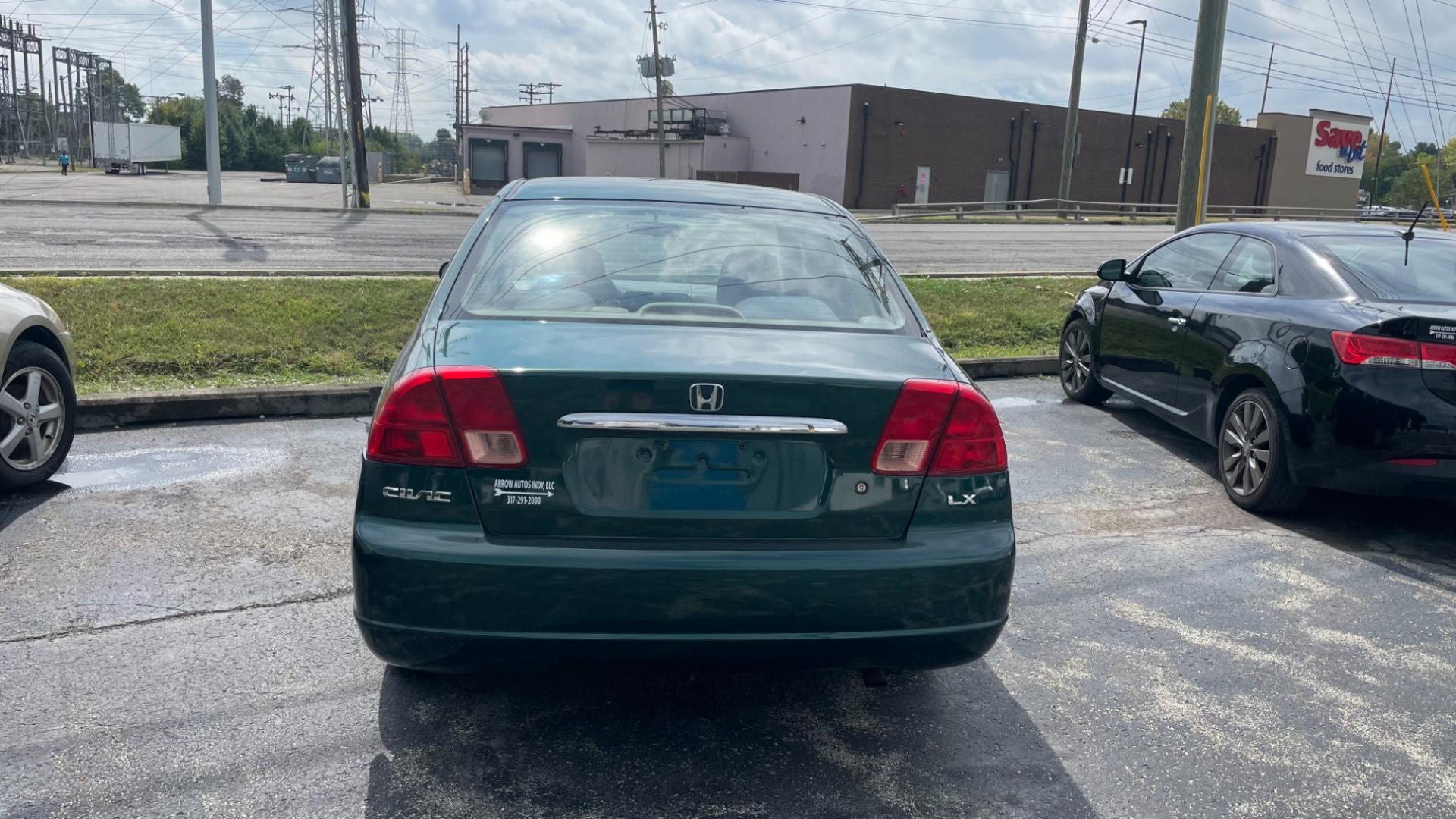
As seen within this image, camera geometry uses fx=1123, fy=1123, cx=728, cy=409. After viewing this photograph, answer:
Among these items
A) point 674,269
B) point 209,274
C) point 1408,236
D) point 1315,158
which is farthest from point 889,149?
point 674,269

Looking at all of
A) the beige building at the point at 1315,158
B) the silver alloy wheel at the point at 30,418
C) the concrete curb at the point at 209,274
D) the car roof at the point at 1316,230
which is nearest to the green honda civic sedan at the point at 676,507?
the silver alloy wheel at the point at 30,418

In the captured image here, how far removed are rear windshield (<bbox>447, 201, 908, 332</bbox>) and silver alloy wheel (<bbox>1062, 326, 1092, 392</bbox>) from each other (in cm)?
469

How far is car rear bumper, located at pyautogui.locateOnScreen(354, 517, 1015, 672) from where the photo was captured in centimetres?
279

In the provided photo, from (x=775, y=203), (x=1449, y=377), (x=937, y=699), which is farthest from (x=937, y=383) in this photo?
(x=1449, y=377)

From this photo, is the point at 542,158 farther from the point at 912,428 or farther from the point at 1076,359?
the point at 912,428

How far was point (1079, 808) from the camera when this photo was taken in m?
2.99

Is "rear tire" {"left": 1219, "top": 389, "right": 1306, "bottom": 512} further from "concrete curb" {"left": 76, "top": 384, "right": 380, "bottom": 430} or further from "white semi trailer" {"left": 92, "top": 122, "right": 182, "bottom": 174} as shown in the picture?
"white semi trailer" {"left": 92, "top": 122, "right": 182, "bottom": 174}

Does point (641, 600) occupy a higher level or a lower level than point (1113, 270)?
lower

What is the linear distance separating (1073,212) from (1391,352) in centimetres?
4099

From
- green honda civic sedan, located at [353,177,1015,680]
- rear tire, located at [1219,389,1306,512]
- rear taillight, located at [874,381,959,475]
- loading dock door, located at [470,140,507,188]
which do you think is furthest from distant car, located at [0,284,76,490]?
loading dock door, located at [470,140,507,188]

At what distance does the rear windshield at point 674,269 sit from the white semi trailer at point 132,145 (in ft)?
276

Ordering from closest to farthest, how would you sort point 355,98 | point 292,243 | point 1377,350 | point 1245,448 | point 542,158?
point 1377,350 → point 1245,448 → point 292,243 → point 355,98 → point 542,158

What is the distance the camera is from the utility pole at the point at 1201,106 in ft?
40.0

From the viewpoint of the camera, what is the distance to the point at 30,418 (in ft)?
17.1
